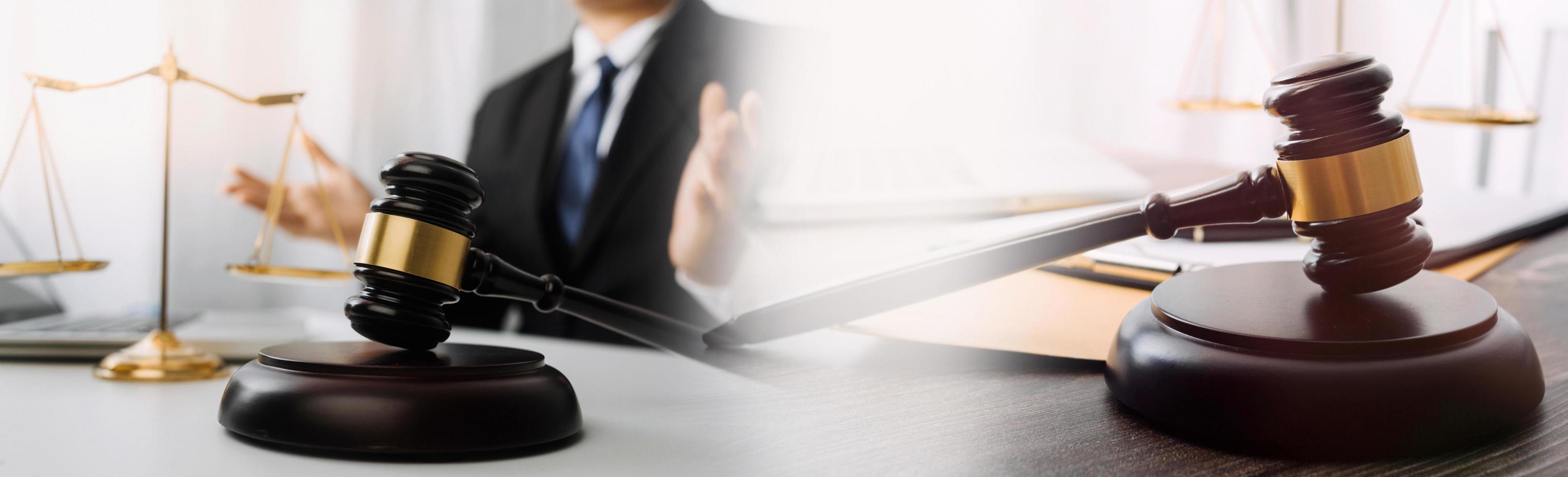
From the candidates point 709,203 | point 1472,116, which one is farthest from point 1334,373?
point 709,203

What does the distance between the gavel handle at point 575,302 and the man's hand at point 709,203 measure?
50 centimetres

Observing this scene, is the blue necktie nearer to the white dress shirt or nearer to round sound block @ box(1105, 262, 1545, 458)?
the white dress shirt

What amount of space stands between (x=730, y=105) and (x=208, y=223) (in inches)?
36.5

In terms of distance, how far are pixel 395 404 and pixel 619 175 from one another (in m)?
0.97

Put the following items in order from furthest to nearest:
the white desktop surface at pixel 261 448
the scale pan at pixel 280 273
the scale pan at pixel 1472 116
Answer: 1. the scale pan at pixel 1472 116
2. the scale pan at pixel 280 273
3. the white desktop surface at pixel 261 448

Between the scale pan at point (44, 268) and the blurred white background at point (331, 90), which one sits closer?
the scale pan at point (44, 268)

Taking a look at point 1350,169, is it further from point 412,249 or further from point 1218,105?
point 1218,105

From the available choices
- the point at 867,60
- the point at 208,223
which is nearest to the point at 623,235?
the point at 867,60

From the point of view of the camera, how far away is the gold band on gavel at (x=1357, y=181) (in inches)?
17.0

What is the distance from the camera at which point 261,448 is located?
40 cm

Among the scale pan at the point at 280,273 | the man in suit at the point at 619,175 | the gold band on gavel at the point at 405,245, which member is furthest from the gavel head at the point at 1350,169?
the man in suit at the point at 619,175

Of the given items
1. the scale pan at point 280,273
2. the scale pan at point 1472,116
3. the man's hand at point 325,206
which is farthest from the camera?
the man's hand at point 325,206

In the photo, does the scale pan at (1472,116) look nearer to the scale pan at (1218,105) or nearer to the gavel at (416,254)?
the scale pan at (1218,105)

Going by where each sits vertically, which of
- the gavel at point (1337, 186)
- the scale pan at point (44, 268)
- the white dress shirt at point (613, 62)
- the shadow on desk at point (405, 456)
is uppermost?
the white dress shirt at point (613, 62)
